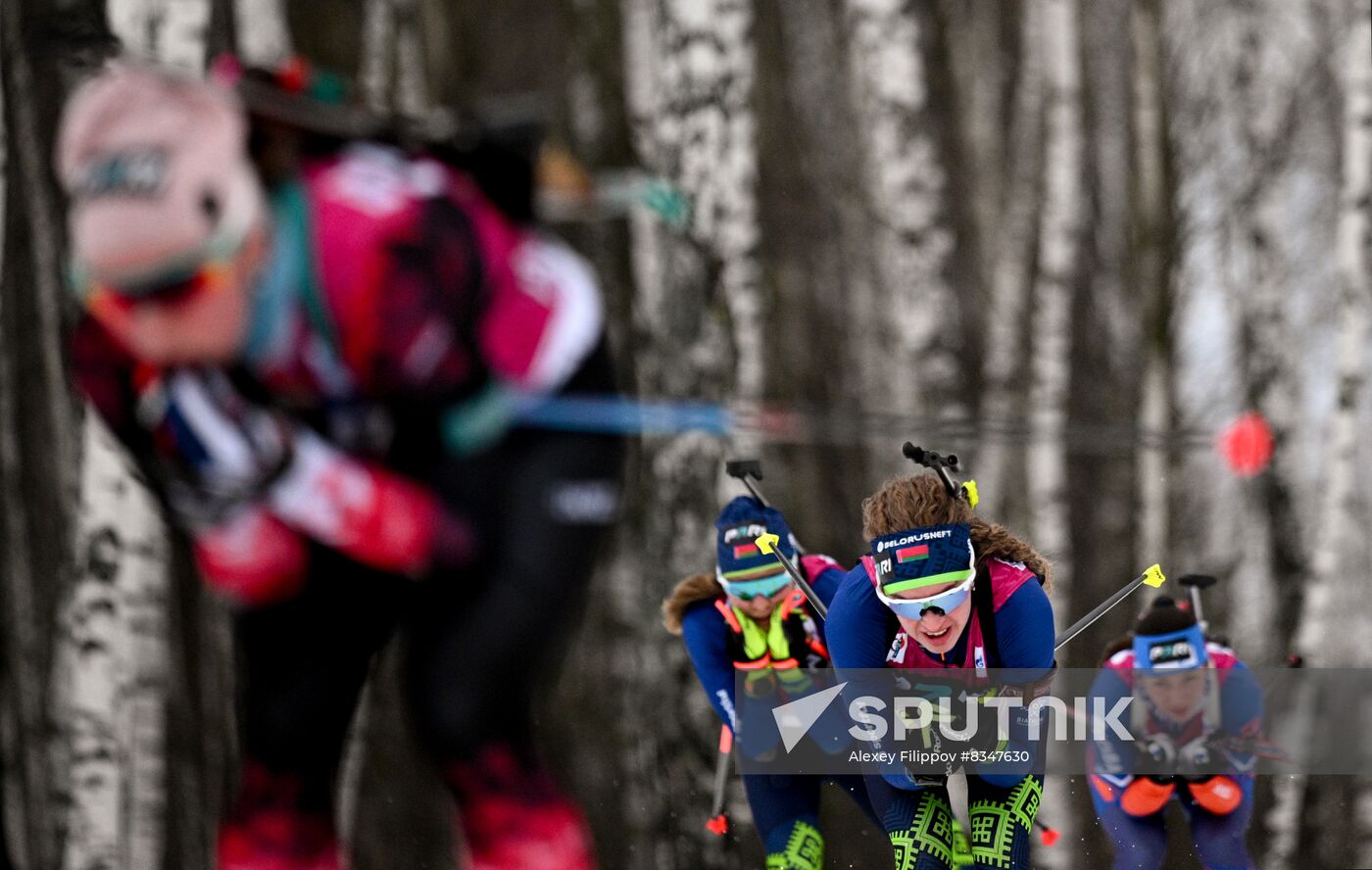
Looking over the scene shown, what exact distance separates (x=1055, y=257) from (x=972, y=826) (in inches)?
136

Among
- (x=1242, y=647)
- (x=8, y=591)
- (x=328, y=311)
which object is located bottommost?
(x=1242, y=647)

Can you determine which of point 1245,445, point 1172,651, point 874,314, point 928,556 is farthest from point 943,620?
point 874,314

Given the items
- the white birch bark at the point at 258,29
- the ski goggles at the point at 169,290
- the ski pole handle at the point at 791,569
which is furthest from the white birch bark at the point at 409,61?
the ski goggles at the point at 169,290

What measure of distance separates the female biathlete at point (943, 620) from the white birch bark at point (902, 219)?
2.62 m

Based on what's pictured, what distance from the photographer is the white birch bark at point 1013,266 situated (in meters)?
6.73

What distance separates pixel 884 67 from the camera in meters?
6.33

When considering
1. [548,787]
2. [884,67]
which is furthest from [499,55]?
[548,787]

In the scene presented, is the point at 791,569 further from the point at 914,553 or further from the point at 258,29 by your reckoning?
the point at 258,29

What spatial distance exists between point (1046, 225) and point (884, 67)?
1.05 metres

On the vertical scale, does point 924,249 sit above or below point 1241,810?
above

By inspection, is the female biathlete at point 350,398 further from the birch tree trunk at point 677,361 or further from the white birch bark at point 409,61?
the white birch bark at point 409,61

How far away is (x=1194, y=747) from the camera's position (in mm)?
4816

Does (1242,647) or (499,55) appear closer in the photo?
(499,55)

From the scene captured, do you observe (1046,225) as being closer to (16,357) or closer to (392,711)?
(392,711)
